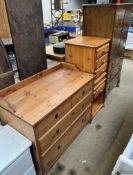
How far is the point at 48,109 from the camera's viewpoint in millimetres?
1211

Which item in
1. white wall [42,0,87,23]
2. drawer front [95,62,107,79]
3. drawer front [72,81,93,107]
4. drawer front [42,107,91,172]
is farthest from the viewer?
white wall [42,0,87,23]

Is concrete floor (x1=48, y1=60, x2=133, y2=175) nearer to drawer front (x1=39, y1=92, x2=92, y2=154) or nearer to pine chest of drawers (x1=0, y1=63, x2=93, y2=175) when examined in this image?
pine chest of drawers (x1=0, y1=63, x2=93, y2=175)

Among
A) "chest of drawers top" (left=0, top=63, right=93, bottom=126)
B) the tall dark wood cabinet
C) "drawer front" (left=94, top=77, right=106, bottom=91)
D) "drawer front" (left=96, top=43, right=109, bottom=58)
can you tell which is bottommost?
"drawer front" (left=94, top=77, right=106, bottom=91)

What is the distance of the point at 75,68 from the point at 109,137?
37.6 inches

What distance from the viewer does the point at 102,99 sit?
2.38 m

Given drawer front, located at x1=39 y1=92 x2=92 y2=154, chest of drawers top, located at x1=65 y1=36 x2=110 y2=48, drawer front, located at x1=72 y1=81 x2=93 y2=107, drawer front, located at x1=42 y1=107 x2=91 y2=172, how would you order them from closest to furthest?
1. drawer front, located at x1=39 y1=92 x2=92 y2=154
2. drawer front, located at x1=42 y1=107 x2=91 y2=172
3. drawer front, located at x1=72 y1=81 x2=93 y2=107
4. chest of drawers top, located at x1=65 y1=36 x2=110 y2=48

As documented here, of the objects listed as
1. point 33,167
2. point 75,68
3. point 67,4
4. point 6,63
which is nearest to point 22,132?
point 33,167

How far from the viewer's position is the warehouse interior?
1.19 meters

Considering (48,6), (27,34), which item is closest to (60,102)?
(27,34)

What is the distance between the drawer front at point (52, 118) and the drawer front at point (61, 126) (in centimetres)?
5

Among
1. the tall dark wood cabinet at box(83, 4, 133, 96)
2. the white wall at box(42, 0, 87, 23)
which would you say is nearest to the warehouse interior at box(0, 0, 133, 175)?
the tall dark wood cabinet at box(83, 4, 133, 96)

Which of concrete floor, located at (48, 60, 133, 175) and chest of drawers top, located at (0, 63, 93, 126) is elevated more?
chest of drawers top, located at (0, 63, 93, 126)

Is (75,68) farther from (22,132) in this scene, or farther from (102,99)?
(22,132)

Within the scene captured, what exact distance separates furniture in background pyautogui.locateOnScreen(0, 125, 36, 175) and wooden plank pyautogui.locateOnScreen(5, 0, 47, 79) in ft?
2.14
